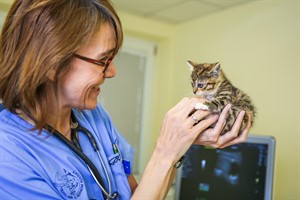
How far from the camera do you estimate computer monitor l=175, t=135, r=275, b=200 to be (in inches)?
65.6

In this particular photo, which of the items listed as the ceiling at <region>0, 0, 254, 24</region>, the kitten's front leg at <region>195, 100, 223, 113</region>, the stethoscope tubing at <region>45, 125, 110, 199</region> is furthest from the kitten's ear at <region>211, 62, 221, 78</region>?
the ceiling at <region>0, 0, 254, 24</region>

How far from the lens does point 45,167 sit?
0.75 meters

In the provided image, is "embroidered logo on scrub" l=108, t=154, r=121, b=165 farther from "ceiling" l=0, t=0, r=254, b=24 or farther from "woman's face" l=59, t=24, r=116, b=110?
"ceiling" l=0, t=0, r=254, b=24

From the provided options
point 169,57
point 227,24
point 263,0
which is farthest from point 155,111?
point 263,0

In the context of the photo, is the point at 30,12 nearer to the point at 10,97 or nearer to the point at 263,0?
the point at 10,97

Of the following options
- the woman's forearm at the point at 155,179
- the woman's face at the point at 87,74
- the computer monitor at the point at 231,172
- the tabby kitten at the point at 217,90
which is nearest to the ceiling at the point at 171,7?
the computer monitor at the point at 231,172

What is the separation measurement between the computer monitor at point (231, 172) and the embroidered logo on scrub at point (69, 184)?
3.73ft

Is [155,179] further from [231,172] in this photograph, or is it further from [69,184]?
[231,172]

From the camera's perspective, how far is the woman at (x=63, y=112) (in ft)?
2.43

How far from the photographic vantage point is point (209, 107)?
3.03 feet

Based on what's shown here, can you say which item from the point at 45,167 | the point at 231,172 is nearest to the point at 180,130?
the point at 45,167

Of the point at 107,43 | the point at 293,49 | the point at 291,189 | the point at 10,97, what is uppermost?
the point at 293,49

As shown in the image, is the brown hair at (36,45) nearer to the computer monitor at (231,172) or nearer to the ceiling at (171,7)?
the computer monitor at (231,172)

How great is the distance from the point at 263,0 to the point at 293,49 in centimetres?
45
